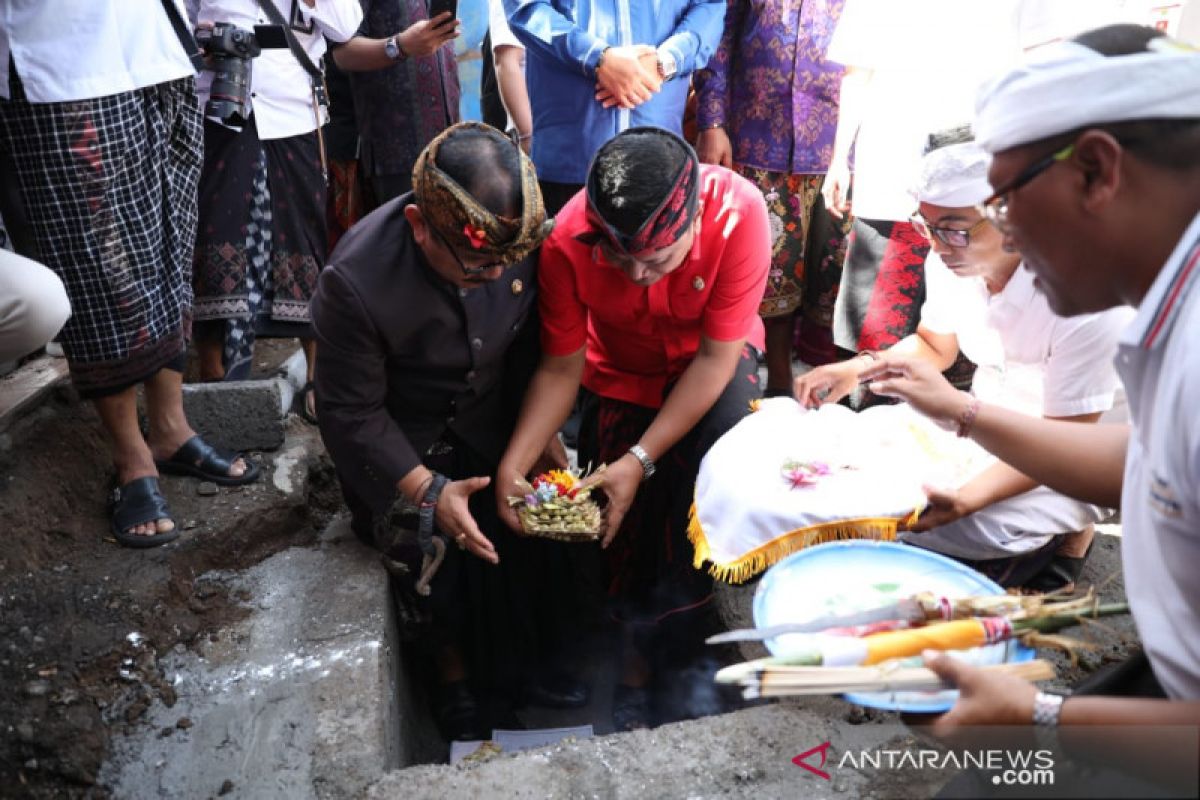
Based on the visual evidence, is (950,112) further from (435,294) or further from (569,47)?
(435,294)

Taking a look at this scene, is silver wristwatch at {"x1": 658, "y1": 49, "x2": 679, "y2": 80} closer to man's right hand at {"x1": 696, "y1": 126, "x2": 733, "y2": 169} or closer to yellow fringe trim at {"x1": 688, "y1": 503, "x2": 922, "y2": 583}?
man's right hand at {"x1": 696, "y1": 126, "x2": 733, "y2": 169}

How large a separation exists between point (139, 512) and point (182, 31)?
5.35 feet

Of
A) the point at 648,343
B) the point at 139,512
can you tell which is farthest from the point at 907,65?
the point at 139,512

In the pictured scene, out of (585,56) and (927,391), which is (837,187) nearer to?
(585,56)

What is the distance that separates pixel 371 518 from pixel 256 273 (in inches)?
53.1

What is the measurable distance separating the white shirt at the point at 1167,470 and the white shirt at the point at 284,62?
329cm

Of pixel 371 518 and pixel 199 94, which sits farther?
pixel 199 94

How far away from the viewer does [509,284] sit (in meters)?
2.86

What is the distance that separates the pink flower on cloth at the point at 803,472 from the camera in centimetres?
260

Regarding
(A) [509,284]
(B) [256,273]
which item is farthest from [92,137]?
(A) [509,284]

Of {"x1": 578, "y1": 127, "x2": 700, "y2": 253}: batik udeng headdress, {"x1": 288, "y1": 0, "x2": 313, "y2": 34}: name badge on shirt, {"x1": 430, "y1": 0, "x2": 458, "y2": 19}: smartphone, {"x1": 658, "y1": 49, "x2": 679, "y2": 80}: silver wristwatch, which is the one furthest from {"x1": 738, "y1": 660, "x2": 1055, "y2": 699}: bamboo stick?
{"x1": 430, "y1": 0, "x2": 458, "y2": 19}: smartphone

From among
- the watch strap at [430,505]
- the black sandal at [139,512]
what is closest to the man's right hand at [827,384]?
the watch strap at [430,505]

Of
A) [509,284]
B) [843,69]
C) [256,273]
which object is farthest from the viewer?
[843,69]

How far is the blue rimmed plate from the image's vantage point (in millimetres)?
1950
